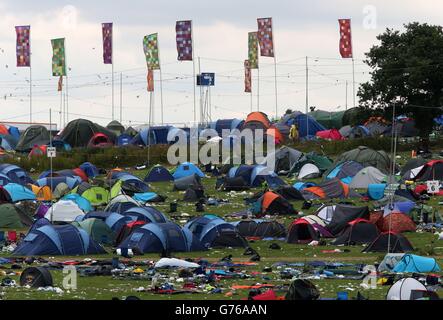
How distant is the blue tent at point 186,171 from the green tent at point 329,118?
1047 inches

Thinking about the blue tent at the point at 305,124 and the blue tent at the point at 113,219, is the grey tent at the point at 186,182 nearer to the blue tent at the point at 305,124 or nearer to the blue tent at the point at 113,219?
the blue tent at the point at 113,219

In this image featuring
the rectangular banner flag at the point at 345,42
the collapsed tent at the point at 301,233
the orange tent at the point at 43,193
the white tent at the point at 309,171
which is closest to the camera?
the collapsed tent at the point at 301,233

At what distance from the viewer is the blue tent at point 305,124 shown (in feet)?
318

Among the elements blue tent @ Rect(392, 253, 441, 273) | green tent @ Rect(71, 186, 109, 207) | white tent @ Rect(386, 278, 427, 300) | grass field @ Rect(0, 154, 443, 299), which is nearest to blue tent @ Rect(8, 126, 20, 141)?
green tent @ Rect(71, 186, 109, 207)

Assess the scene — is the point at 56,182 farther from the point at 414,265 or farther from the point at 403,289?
the point at 403,289

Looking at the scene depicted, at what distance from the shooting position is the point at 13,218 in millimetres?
55688

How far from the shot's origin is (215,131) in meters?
96.8

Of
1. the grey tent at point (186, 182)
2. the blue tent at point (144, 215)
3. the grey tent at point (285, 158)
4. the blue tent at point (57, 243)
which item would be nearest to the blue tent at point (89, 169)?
the grey tent at point (186, 182)

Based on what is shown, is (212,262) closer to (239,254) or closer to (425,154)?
(239,254)

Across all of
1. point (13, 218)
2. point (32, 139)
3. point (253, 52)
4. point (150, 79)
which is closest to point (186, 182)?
point (13, 218)

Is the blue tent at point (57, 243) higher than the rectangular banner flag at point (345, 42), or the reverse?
the rectangular banner flag at point (345, 42)

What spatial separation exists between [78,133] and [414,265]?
195 feet

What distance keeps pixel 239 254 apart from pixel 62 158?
40595 millimetres
